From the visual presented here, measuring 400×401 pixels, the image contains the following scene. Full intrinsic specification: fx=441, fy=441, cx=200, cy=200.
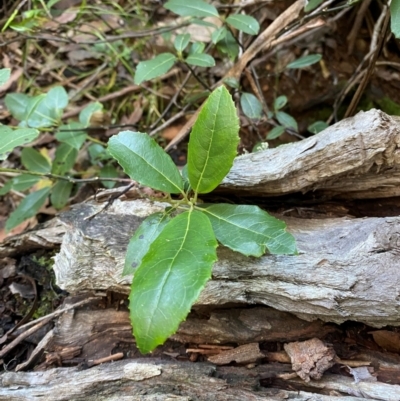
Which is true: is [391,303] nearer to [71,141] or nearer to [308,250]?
[308,250]

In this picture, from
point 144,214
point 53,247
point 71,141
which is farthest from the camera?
point 71,141

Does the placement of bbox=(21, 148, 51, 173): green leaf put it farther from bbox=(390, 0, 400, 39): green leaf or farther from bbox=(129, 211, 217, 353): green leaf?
bbox=(390, 0, 400, 39): green leaf

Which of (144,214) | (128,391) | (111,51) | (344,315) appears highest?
(111,51)

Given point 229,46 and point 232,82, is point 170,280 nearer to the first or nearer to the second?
Answer: point 232,82

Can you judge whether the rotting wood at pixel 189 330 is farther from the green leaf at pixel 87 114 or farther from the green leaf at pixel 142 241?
the green leaf at pixel 87 114

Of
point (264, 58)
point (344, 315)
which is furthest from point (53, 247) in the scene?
point (264, 58)

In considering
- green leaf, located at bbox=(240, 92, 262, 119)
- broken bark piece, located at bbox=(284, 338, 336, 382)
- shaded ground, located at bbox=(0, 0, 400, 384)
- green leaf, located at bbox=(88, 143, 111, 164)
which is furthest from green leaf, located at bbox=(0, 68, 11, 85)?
broken bark piece, located at bbox=(284, 338, 336, 382)
